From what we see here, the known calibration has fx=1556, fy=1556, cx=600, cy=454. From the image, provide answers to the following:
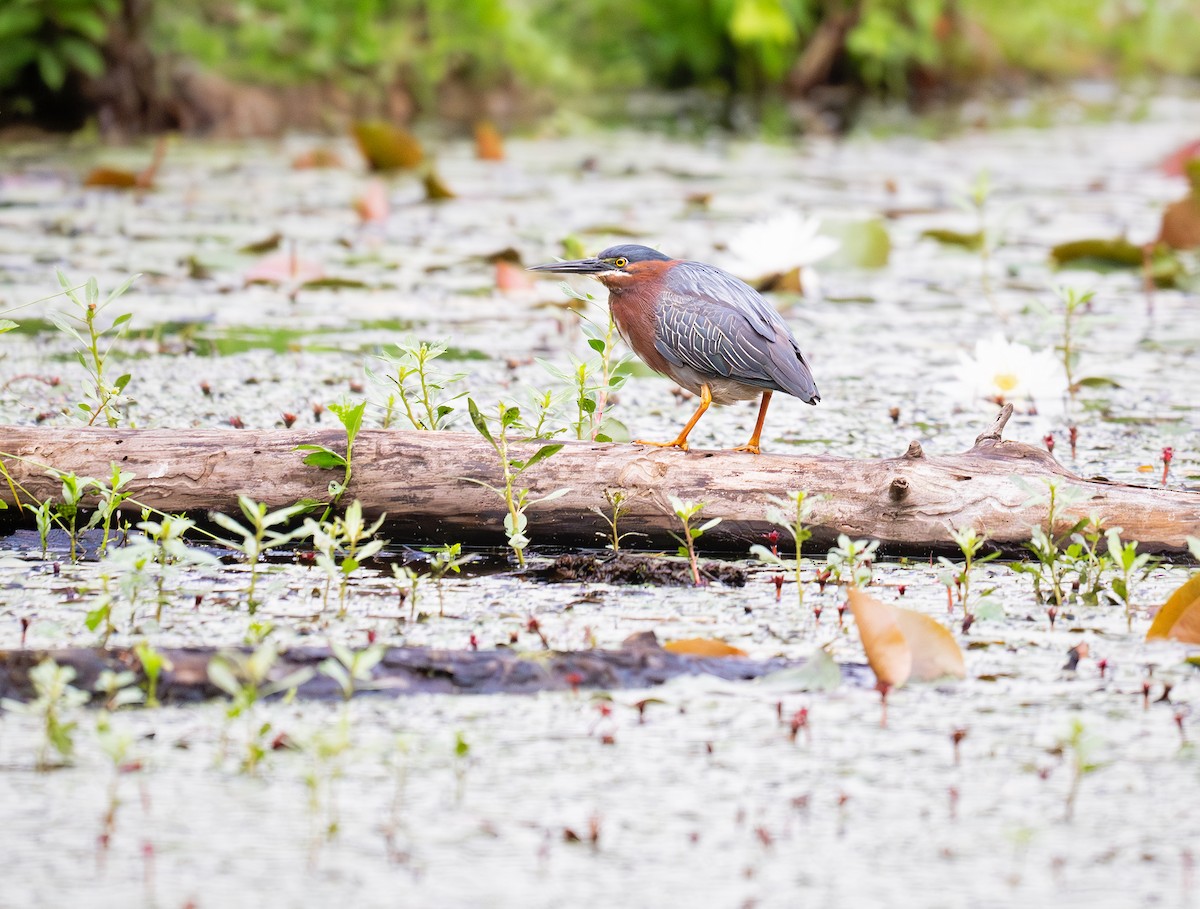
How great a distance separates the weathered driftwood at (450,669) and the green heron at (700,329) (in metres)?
0.80

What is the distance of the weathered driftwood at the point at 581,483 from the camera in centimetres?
297

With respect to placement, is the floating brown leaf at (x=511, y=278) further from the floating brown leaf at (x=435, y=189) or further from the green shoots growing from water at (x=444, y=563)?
the green shoots growing from water at (x=444, y=563)

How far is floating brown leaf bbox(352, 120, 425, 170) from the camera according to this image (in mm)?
8672

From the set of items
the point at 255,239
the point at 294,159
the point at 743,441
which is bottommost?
the point at 743,441

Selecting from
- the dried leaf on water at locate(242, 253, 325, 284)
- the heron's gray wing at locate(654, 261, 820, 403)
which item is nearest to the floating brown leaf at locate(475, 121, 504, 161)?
the dried leaf on water at locate(242, 253, 325, 284)

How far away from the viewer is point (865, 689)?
2.38 metres

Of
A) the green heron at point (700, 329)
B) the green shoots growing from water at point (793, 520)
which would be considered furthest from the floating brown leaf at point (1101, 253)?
the green shoots growing from water at point (793, 520)

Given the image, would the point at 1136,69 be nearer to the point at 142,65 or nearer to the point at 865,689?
the point at 142,65

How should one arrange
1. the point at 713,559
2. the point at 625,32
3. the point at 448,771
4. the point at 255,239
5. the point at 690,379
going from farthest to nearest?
the point at 625,32 → the point at 255,239 → the point at 690,379 → the point at 713,559 → the point at 448,771

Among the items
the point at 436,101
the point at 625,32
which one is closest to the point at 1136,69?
the point at 625,32

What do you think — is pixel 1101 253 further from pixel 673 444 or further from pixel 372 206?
pixel 673 444

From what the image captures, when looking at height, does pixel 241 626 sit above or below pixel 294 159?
below

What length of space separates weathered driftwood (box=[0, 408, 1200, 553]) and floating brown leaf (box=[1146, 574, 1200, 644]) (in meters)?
0.42

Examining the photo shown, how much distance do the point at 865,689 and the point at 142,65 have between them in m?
9.22
